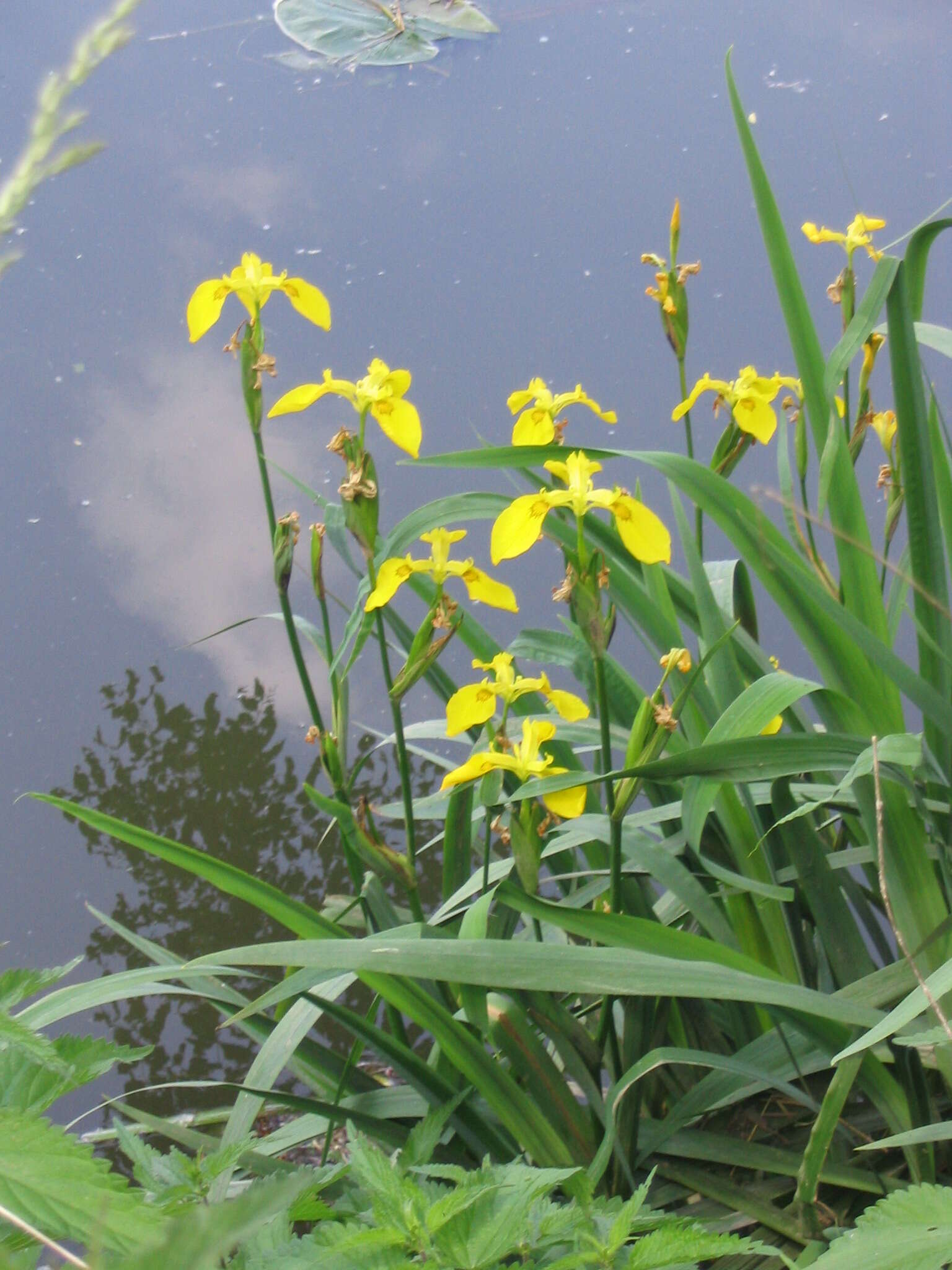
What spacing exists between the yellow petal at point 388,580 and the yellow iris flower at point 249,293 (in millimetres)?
243

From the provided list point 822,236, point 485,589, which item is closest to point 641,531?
point 485,589

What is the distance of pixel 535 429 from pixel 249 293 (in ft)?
0.93

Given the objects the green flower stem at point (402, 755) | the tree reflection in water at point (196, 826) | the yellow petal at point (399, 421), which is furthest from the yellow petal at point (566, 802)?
the tree reflection in water at point (196, 826)

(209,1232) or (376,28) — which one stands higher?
(376,28)

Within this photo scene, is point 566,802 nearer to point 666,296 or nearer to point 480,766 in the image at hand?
point 480,766

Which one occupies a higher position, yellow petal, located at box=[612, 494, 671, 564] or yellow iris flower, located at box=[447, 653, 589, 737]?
yellow petal, located at box=[612, 494, 671, 564]

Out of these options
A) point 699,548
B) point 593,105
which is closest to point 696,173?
point 593,105

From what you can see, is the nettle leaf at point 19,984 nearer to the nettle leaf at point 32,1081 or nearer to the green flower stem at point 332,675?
the nettle leaf at point 32,1081

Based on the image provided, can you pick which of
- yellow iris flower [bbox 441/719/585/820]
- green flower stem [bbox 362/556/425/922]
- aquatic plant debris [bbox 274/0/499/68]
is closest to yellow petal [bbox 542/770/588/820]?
yellow iris flower [bbox 441/719/585/820]

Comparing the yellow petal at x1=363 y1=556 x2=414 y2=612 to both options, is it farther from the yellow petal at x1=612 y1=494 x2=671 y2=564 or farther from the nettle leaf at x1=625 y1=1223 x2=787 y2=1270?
the nettle leaf at x1=625 y1=1223 x2=787 y2=1270

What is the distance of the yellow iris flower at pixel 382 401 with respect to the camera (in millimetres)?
855

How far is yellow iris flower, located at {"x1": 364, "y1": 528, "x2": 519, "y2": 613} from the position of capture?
32.8 inches

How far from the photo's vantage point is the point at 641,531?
0.78 meters

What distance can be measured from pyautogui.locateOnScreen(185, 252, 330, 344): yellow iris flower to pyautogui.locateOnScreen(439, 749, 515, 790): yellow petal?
1.37ft
